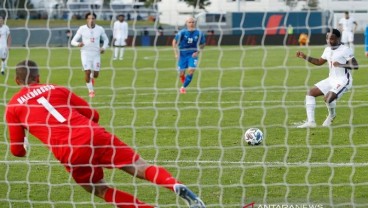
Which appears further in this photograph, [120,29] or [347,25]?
[120,29]

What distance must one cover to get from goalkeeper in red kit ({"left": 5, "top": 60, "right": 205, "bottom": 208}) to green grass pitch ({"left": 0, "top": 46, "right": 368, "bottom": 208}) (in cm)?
99

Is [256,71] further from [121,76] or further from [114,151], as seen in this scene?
[114,151]

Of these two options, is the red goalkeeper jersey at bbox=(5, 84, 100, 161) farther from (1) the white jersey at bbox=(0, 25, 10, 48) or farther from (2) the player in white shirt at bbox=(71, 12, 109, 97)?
(1) the white jersey at bbox=(0, 25, 10, 48)

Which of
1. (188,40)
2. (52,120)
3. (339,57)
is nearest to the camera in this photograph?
(52,120)

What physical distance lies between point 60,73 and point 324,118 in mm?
13135

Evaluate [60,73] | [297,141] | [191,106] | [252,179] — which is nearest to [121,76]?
[60,73]

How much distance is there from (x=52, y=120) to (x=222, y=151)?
12.9ft

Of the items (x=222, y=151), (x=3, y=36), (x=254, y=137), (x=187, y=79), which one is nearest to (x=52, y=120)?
(x=222, y=151)

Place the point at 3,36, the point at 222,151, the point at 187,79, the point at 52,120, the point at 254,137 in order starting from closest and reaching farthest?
the point at 52,120 < the point at 222,151 < the point at 254,137 < the point at 187,79 < the point at 3,36

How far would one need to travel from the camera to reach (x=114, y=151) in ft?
21.6

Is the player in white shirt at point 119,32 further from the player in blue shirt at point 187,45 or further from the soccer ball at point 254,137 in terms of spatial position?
the soccer ball at point 254,137

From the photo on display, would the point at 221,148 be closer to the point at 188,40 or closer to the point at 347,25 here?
the point at 188,40

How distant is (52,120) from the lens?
21.7ft

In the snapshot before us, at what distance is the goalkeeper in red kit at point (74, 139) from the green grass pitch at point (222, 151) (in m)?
0.99
